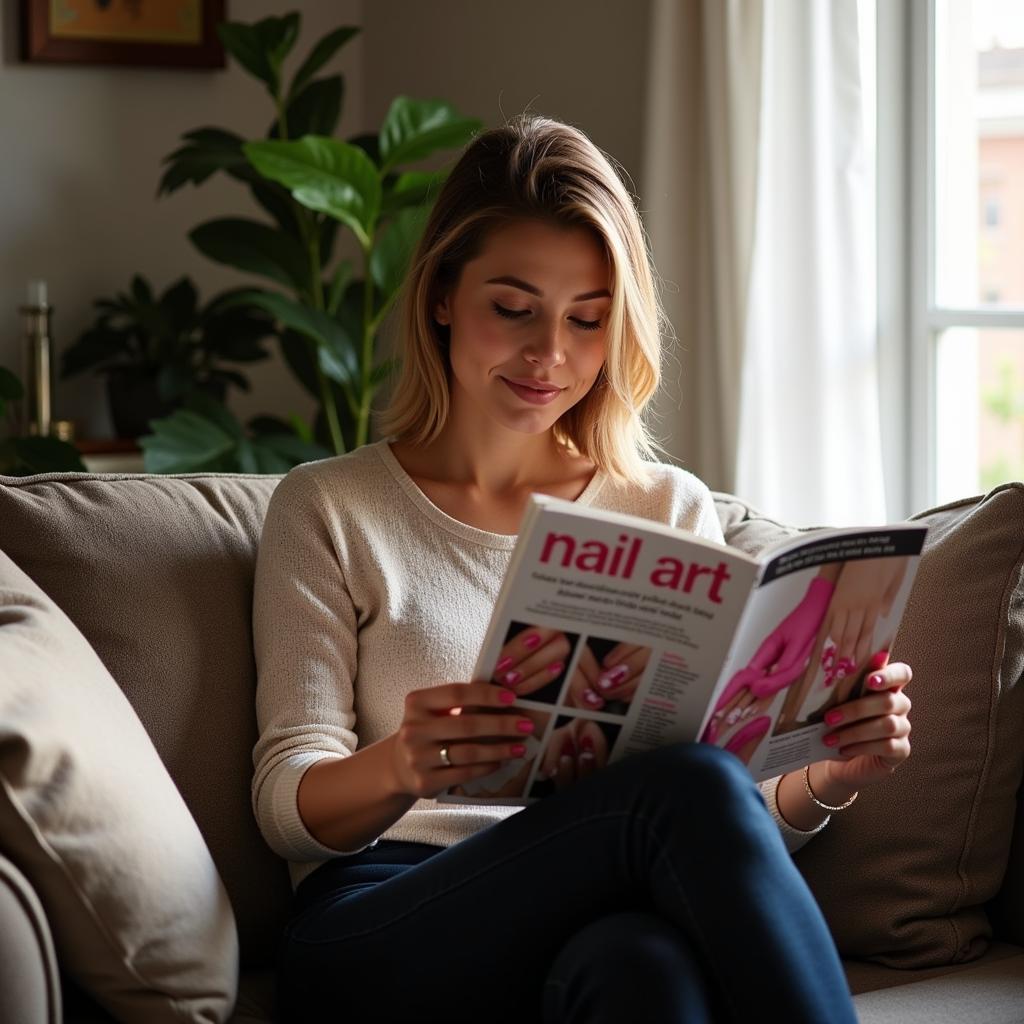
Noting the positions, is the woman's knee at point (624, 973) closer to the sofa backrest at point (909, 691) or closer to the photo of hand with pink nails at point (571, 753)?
the photo of hand with pink nails at point (571, 753)

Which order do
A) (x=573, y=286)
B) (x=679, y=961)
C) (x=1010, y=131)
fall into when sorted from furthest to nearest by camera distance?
(x=1010, y=131) < (x=573, y=286) < (x=679, y=961)

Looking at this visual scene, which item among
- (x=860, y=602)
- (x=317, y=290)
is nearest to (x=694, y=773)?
(x=860, y=602)

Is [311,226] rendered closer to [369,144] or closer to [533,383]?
[369,144]

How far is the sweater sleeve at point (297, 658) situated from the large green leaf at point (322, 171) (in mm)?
1218

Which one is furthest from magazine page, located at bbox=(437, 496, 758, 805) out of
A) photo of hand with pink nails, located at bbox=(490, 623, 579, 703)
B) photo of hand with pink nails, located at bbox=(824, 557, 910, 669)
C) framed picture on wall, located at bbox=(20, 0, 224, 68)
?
framed picture on wall, located at bbox=(20, 0, 224, 68)

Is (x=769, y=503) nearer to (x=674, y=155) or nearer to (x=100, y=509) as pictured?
(x=674, y=155)

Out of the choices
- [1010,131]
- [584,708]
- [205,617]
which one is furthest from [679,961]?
[1010,131]

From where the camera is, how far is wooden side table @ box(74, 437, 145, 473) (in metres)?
3.27

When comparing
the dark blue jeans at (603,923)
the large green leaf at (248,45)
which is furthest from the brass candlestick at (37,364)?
the dark blue jeans at (603,923)

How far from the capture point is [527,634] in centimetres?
118

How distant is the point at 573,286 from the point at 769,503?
3.85 ft

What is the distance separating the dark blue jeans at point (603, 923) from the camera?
1159 millimetres

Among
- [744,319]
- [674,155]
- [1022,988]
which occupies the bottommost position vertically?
[1022,988]

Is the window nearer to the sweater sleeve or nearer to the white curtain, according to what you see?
the white curtain
